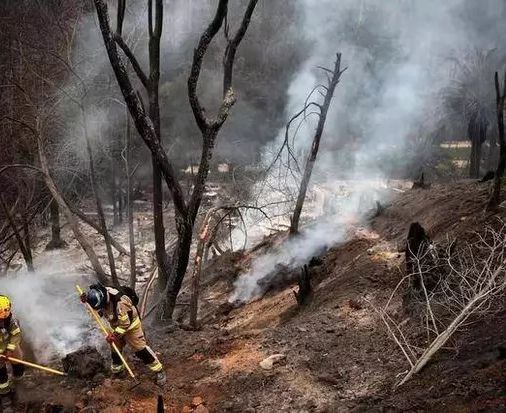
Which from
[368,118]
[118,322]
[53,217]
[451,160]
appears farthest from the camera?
[368,118]

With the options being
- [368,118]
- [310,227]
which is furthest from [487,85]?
[310,227]

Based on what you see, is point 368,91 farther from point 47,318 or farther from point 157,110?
point 47,318

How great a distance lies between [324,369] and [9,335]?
158 inches

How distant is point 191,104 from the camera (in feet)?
20.5

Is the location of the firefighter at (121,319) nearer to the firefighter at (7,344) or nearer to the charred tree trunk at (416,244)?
the firefighter at (7,344)

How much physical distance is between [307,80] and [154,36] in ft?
96.7

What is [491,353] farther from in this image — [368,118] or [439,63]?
[368,118]

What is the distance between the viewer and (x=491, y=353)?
4125 mm

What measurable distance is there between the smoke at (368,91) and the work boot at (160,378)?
340 inches

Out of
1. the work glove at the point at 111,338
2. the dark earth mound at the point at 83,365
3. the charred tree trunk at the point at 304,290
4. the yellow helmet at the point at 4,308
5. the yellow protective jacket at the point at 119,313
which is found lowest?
the charred tree trunk at the point at 304,290

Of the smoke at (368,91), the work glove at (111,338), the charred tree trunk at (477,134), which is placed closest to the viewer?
the work glove at (111,338)

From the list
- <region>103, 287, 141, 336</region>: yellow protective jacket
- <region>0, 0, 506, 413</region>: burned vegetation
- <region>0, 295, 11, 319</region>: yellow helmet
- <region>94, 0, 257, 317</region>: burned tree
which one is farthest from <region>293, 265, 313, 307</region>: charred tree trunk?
<region>0, 295, 11, 319</region>: yellow helmet

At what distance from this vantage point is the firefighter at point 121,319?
17.9ft

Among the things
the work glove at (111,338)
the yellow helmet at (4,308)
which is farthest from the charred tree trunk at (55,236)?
the work glove at (111,338)
